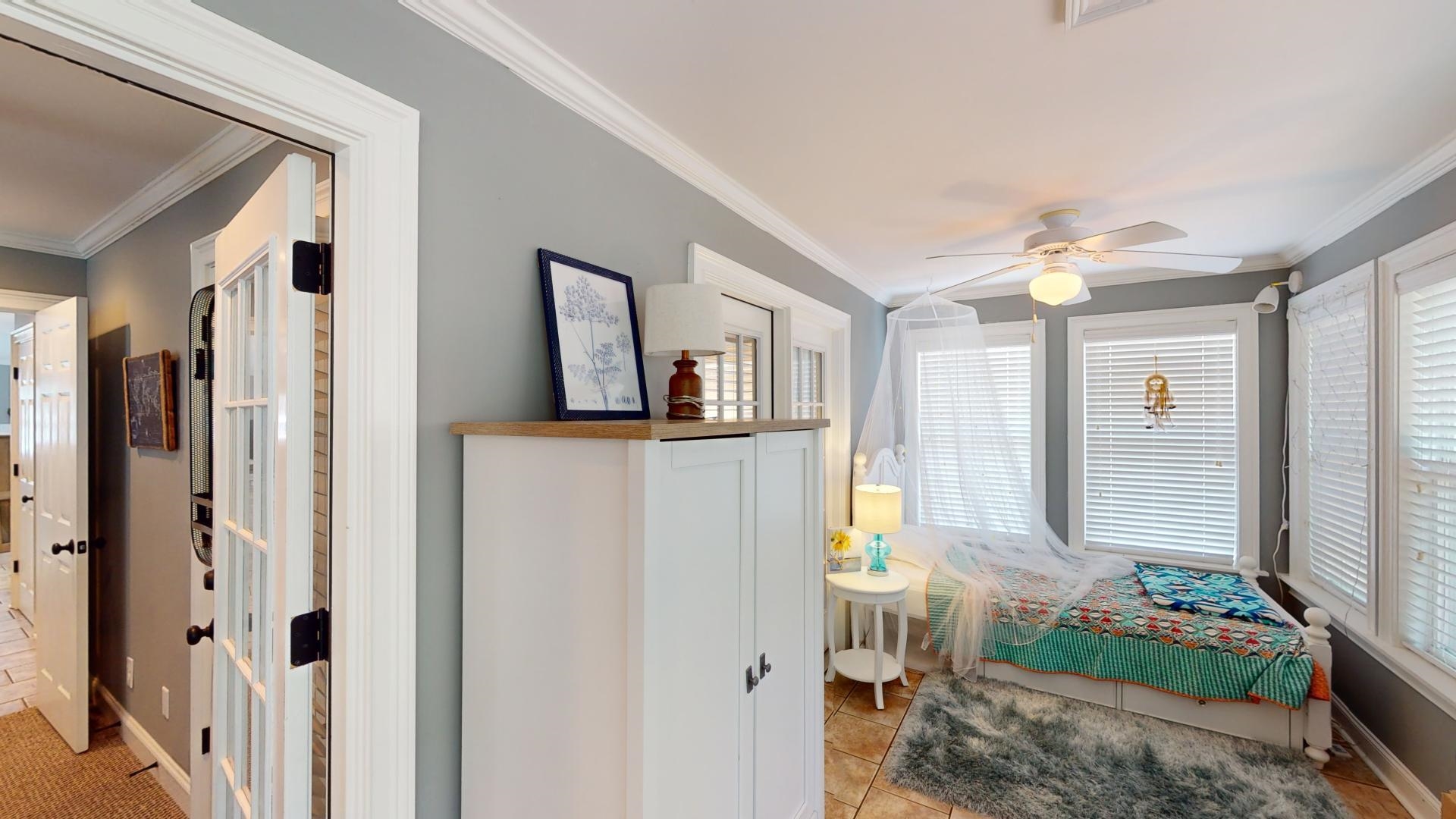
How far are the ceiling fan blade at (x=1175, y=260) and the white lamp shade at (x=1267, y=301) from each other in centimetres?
118

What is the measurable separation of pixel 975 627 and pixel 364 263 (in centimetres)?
310

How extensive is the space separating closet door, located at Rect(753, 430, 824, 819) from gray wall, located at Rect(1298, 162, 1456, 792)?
2.24 meters

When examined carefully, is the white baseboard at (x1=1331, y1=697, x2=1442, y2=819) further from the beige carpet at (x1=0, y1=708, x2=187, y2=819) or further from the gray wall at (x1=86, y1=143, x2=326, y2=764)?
the beige carpet at (x1=0, y1=708, x2=187, y2=819)

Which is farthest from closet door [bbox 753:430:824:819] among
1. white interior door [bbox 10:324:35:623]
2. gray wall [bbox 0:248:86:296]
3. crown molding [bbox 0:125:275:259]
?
white interior door [bbox 10:324:35:623]

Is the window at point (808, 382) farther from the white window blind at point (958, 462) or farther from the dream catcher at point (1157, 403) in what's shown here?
the dream catcher at point (1157, 403)

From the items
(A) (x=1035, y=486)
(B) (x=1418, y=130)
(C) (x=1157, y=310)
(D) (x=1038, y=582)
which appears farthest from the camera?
(A) (x=1035, y=486)

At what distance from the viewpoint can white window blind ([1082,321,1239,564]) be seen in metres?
3.68

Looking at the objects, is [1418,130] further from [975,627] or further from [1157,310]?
[975,627]

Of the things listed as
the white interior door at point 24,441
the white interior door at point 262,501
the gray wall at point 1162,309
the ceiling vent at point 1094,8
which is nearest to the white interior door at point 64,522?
the white interior door at point 24,441

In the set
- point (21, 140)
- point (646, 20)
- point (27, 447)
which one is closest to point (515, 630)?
point (646, 20)

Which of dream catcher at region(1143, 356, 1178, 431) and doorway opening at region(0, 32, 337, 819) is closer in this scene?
doorway opening at region(0, 32, 337, 819)

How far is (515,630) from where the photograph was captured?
115 centimetres

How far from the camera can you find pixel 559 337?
57.3 inches

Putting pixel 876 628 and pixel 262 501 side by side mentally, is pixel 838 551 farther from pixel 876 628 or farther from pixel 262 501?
pixel 262 501
